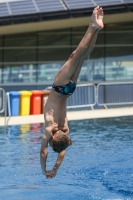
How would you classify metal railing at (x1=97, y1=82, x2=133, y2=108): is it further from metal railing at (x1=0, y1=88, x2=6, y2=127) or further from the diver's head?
the diver's head

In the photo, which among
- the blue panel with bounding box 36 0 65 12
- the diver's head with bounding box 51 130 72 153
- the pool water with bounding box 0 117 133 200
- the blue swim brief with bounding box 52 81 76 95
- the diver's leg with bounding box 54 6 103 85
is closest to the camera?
the diver's head with bounding box 51 130 72 153

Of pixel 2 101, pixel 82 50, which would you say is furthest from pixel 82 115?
pixel 82 50

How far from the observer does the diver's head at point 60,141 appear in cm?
680

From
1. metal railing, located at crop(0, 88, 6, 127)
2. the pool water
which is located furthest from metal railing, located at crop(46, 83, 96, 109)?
the pool water

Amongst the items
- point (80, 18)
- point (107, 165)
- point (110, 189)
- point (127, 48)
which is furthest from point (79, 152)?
point (127, 48)

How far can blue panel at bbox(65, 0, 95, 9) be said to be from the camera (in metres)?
20.0

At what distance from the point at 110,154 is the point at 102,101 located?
9038 millimetres

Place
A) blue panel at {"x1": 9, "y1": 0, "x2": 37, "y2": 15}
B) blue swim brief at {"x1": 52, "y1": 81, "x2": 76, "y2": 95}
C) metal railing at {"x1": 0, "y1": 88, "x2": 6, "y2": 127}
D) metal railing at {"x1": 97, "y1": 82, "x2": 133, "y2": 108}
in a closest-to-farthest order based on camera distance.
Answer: blue swim brief at {"x1": 52, "y1": 81, "x2": 76, "y2": 95} → metal railing at {"x1": 0, "y1": 88, "x2": 6, "y2": 127} → metal railing at {"x1": 97, "y1": 82, "x2": 133, "y2": 108} → blue panel at {"x1": 9, "y1": 0, "x2": 37, "y2": 15}

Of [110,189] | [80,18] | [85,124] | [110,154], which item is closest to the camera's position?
[110,189]

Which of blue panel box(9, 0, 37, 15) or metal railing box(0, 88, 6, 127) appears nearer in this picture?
metal railing box(0, 88, 6, 127)

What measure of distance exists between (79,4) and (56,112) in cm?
1365

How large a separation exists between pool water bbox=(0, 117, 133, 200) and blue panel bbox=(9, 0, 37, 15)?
623 cm

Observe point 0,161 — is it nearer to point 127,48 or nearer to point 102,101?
point 102,101

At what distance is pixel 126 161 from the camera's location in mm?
10289
